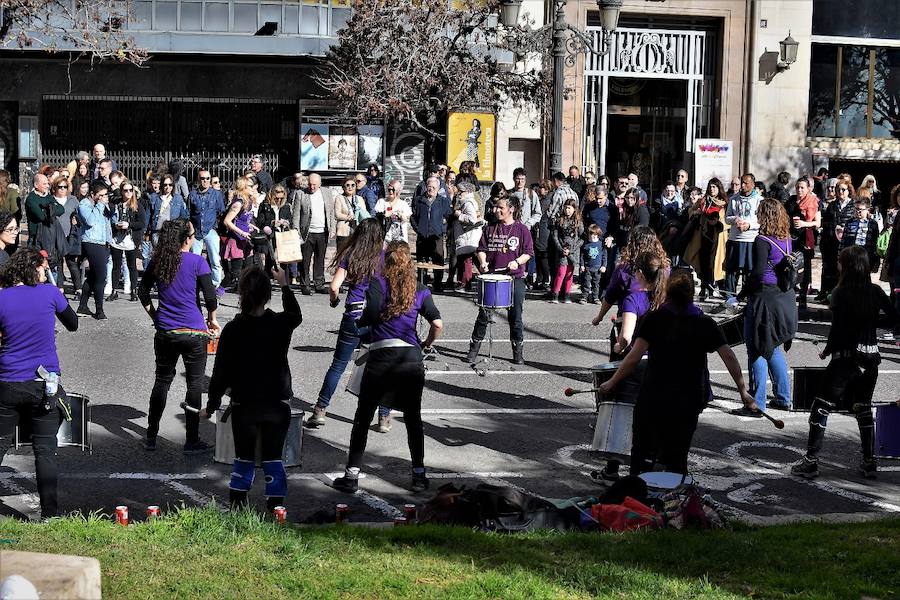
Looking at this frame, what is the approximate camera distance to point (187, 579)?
644 centimetres

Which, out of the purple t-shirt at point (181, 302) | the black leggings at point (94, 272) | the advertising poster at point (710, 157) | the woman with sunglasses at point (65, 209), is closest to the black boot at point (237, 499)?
the purple t-shirt at point (181, 302)

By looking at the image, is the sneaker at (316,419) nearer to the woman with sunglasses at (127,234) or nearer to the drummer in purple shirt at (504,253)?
the drummer in purple shirt at (504,253)

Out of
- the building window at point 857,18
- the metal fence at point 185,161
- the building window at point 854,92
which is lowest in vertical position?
the metal fence at point 185,161

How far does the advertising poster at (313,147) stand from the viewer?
27.3 metres

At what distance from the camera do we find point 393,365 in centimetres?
895

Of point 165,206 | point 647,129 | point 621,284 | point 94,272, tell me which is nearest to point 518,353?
point 621,284

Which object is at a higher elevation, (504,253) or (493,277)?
(504,253)

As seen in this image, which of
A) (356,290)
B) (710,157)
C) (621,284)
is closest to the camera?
(621,284)

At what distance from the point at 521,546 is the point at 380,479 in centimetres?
248

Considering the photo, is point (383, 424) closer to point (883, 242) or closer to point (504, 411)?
point (504, 411)

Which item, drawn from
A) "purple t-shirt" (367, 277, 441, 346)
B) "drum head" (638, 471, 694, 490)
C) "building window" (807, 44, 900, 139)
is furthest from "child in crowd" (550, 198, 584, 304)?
"building window" (807, 44, 900, 139)

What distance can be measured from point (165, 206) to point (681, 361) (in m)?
12.1

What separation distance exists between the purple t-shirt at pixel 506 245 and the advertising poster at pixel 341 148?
14.0 m

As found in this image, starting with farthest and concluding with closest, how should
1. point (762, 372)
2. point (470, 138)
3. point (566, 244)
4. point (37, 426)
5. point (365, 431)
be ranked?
1. point (470, 138)
2. point (566, 244)
3. point (762, 372)
4. point (365, 431)
5. point (37, 426)
